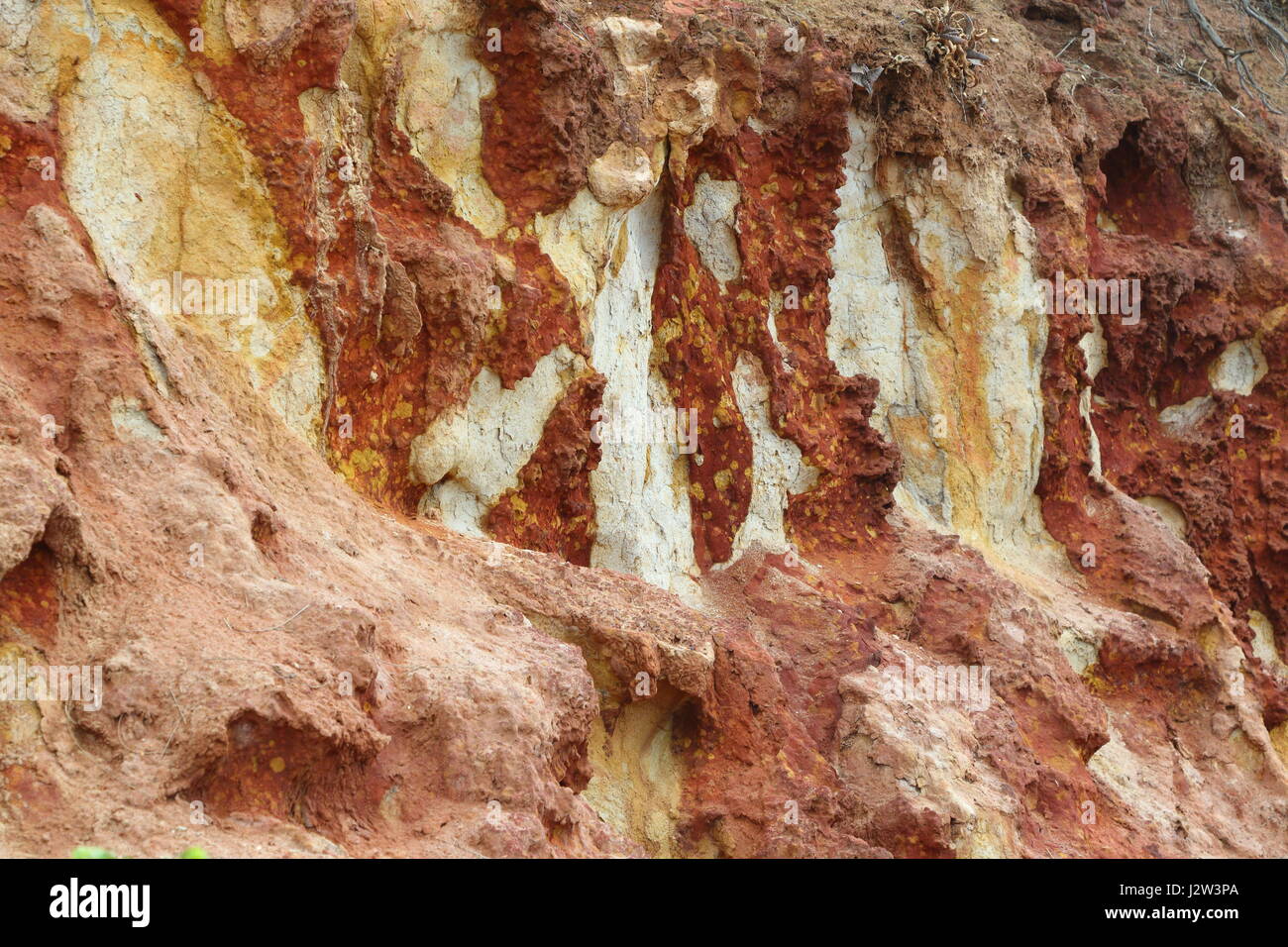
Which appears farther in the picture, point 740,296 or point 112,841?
point 740,296

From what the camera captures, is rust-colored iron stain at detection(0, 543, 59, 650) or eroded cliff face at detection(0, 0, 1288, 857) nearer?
rust-colored iron stain at detection(0, 543, 59, 650)

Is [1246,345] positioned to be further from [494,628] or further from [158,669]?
[158,669]

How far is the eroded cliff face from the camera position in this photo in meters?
5.71

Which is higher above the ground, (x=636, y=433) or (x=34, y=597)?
(x=636, y=433)

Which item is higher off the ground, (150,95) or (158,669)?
(150,95)

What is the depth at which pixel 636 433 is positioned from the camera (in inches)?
383

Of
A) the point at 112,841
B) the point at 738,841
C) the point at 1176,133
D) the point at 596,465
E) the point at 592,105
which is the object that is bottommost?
the point at 738,841

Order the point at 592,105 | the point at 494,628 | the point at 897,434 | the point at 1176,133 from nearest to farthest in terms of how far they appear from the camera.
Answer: the point at 494,628
the point at 592,105
the point at 897,434
the point at 1176,133

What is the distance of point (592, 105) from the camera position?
364 inches

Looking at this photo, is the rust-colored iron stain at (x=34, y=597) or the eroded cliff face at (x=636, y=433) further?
the eroded cliff face at (x=636, y=433)

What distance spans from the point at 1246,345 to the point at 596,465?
815 centimetres

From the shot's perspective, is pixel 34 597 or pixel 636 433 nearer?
pixel 34 597

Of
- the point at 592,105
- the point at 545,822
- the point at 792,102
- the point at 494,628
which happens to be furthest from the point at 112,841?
the point at 792,102

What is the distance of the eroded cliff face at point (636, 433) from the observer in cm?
571
